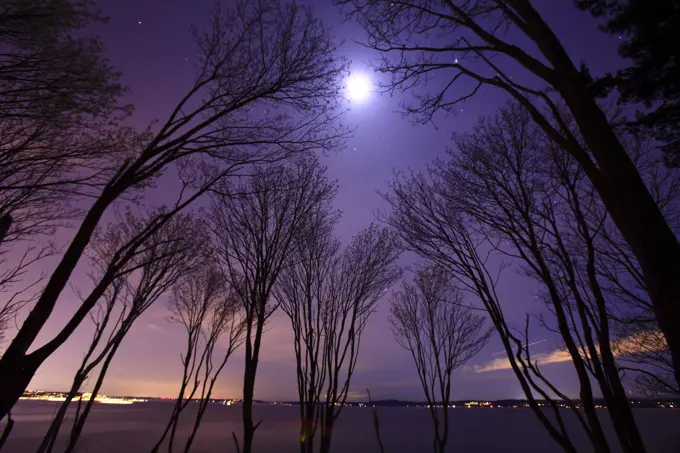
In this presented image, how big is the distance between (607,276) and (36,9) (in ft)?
39.6

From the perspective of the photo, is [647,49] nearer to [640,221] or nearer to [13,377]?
[640,221]

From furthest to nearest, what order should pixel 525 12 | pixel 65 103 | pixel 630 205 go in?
pixel 525 12, pixel 65 103, pixel 630 205

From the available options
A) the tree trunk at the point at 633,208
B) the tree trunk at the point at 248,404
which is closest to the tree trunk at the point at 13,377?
the tree trunk at the point at 248,404

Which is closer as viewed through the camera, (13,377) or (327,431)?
(13,377)

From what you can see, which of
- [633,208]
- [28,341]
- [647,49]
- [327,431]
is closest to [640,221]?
[633,208]

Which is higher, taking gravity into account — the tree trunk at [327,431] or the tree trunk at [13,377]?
the tree trunk at [13,377]

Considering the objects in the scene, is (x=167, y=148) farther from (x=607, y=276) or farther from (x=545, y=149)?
(x=607, y=276)

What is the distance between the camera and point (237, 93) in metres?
4.25

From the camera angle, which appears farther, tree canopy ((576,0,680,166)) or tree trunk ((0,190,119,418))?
tree canopy ((576,0,680,166))

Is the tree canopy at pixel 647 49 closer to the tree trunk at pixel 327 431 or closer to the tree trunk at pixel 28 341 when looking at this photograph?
the tree trunk at pixel 28 341

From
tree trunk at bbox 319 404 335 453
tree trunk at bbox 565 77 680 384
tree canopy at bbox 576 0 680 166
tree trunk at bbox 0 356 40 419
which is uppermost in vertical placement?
tree canopy at bbox 576 0 680 166

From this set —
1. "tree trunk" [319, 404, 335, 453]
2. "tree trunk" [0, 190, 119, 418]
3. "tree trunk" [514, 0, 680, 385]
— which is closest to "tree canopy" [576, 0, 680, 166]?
"tree trunk" [514, 0, 680, 385]

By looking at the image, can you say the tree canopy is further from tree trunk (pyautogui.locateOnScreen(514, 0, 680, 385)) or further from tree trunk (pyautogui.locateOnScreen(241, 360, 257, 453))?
tree trunk (pyautogui.locateOnScreen(241, 360, 257, 453))

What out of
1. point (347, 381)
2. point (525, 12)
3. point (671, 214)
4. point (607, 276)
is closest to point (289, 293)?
point (347, 381)
